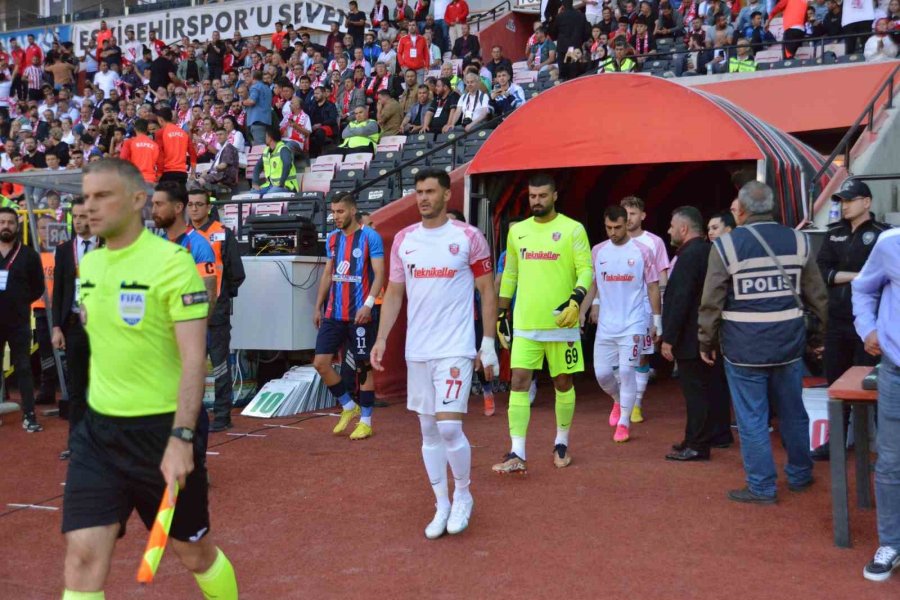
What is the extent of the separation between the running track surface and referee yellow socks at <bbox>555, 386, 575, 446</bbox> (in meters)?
0.26

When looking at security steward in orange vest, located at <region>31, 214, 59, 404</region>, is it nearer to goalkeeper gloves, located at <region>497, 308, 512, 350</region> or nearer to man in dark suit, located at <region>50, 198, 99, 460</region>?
man in dark suit, located at <region>50, 198, 99, 460</region>

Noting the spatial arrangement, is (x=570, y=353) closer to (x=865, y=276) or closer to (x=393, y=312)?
(x=393, y=312)

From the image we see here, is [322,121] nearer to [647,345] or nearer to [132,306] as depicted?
[647,345]

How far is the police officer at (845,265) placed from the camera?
22.8 ft

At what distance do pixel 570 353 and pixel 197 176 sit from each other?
39.2 ft

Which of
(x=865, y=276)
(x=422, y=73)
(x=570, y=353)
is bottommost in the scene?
(x=570, y=353)

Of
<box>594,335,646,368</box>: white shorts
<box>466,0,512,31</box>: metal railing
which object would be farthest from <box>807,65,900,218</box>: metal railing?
<box>466,0,512,31</box>: metal railing

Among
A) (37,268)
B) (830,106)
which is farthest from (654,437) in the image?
(830,106)

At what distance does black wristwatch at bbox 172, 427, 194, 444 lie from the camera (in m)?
3.45

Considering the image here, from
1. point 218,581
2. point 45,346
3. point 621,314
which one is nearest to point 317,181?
point 45,346

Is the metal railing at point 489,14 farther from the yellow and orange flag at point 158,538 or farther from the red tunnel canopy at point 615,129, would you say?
the yellow and orange flag at point 158,538

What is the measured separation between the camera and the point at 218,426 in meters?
9.00

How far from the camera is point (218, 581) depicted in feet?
12.7

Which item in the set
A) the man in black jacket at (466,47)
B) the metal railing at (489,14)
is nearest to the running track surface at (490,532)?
the man in black jacket at (466,47)
